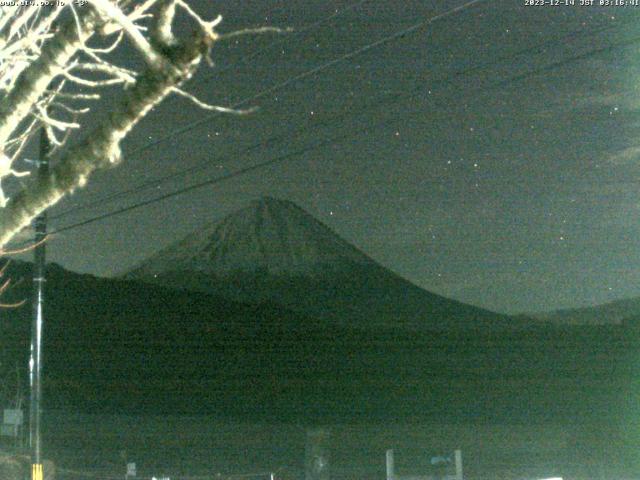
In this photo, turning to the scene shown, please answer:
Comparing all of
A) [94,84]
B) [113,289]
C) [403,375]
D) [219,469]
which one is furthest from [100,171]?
[113,289]

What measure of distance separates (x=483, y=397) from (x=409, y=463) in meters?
32.7

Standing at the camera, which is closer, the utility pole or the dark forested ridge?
the utility pole

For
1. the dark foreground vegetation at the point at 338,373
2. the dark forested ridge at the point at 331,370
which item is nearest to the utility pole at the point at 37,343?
the dark foreground vegetation at the point at 338,373

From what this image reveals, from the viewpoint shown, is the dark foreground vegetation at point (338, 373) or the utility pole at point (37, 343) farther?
the dark foreground vegetation at point (338, 373)

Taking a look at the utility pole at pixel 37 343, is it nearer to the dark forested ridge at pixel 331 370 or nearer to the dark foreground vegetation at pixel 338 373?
the dark foreground vegetation at pixel 338 373

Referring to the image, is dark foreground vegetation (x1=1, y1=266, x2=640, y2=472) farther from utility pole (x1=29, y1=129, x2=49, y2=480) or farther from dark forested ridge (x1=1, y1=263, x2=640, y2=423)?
utility pole (x1=29, y1=129, x2=49, y2=480)

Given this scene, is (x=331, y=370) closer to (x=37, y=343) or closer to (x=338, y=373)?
(x=338, y=373)

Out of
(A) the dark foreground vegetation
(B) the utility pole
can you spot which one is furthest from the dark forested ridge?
(B) the utility pole

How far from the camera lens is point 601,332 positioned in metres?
76.4

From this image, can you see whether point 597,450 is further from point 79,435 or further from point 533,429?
point 79,435

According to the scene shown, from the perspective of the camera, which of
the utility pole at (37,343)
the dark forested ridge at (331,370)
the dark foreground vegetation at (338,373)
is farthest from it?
the dark forested ridge at (331,370)

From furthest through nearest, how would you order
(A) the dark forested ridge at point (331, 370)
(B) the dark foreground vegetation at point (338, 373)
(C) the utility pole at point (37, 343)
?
1. (A) the dark forested ridge at point (331, 370)
2. (B) the dark foreground vegetation at point (338, 373)
3. (C) the utility pole at point (37, 343)

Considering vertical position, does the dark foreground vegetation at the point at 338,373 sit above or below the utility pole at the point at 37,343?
above

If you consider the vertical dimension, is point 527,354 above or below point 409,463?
above
